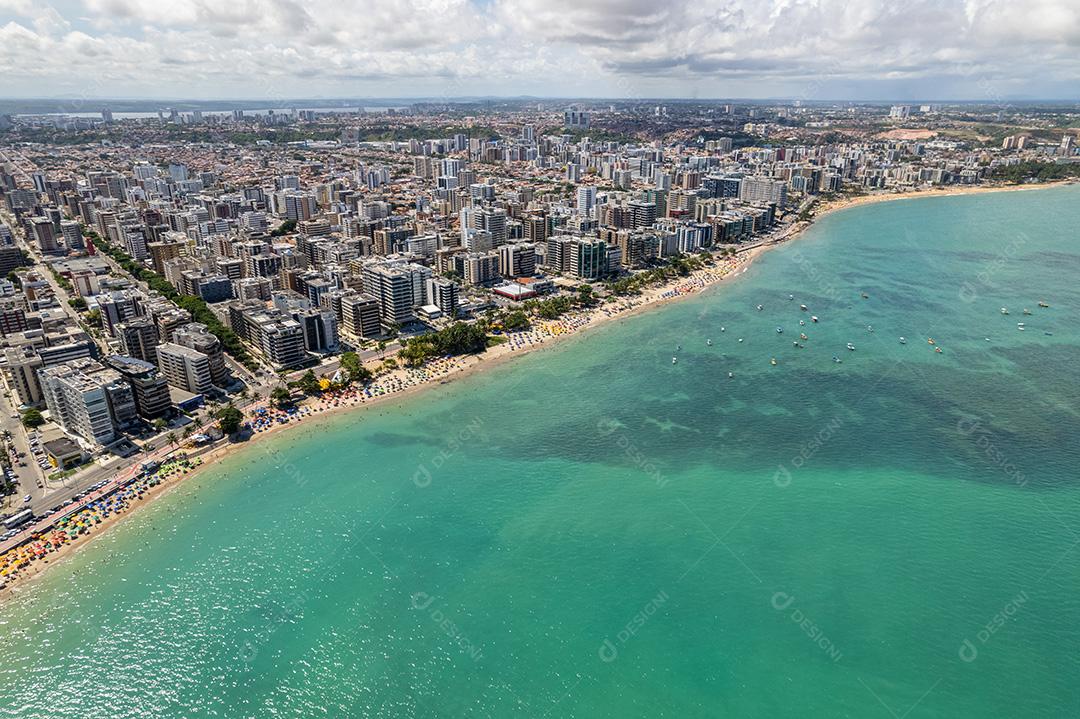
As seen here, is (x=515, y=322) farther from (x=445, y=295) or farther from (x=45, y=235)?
(x=45, y=235)

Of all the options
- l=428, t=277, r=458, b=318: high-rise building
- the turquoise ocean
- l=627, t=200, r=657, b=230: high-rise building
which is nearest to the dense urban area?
l=428, t=277, r=458, b=318: high-rise building

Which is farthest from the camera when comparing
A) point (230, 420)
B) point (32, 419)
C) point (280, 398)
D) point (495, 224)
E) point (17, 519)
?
point (495, 224)

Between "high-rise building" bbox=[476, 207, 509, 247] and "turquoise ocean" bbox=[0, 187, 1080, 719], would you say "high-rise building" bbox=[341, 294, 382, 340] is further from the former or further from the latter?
"high-rise building" bbox=[476, 207, 509, 247]

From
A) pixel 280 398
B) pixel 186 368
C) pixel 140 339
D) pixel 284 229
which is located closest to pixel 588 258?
pixel 280 398

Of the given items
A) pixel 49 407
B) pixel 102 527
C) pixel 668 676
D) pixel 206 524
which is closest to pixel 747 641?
pixel 668 676

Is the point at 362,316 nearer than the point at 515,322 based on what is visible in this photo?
Yes

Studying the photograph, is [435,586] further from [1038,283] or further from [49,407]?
[1038,283]
